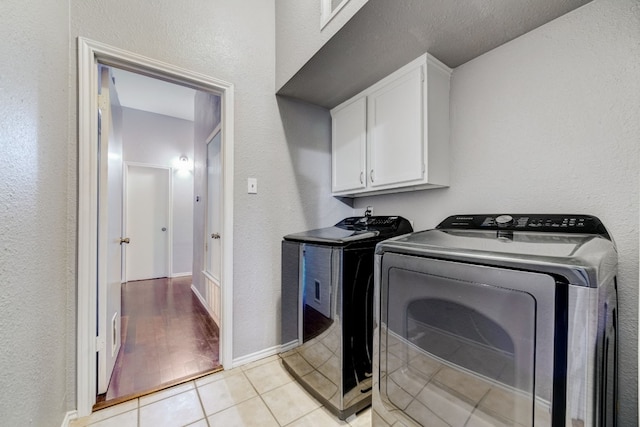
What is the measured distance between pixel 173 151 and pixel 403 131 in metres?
4.60

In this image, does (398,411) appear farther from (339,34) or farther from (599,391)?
(339,34)

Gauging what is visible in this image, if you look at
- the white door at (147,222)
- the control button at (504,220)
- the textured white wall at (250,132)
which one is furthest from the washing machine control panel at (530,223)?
the white door at (147,222)

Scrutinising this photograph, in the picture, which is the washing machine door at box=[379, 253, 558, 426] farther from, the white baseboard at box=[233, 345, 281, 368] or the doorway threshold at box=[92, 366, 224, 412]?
the doorway threshold at box=[92, 366, 224, 412]

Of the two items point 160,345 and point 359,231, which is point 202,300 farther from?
point 359,231

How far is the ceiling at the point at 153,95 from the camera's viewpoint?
3365 mm

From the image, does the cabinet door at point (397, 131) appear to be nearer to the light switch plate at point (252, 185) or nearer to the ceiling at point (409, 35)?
the ceiling at point (409, 35)

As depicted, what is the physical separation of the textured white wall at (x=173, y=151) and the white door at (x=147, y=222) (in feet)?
0.48

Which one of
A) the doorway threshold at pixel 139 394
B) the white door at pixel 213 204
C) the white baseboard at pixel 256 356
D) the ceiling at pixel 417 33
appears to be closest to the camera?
the ceiling at pixel 417 33

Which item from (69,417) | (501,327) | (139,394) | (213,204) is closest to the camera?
(501,327)

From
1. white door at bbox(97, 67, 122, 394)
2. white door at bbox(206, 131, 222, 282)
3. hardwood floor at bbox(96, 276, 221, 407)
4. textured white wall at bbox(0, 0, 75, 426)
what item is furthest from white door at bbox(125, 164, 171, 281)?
textured white wall at bbox(0, 0, 75, 426)

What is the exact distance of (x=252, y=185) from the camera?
6.11 feet

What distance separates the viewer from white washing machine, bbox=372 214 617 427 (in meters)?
0.64

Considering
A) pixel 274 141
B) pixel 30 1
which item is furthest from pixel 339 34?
pixel 30 1

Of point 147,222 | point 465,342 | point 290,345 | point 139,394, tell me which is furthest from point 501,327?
point 147,222
